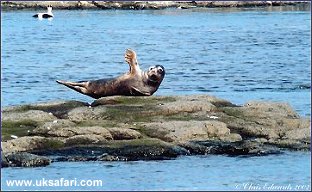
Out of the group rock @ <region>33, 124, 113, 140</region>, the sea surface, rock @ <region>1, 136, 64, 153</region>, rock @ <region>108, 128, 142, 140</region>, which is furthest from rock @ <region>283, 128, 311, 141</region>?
rock @ <region>1, 136, 64, 153</region>

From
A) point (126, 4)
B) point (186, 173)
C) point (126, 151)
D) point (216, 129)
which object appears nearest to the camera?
point (186, 173)

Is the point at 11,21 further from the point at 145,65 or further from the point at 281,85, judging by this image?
the point at 281,85

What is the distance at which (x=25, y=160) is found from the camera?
68.0 feet

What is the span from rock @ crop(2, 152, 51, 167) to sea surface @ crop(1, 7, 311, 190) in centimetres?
21

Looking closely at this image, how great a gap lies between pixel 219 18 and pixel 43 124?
256 ft

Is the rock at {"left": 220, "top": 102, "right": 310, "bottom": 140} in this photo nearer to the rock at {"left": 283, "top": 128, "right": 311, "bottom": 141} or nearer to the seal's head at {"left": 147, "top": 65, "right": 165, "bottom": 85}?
the rock at {"left": 283, "top": 128, "right": 311, "bottom": 141}

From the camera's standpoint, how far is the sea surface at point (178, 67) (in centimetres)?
1997

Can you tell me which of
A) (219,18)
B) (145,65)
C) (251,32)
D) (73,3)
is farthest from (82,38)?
(73,3)

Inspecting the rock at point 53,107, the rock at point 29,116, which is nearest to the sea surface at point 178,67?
the rock at point 29,116

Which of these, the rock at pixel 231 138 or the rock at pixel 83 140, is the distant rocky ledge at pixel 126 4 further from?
the rock at pixel 83 140

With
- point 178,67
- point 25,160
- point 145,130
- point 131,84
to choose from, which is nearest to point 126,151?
point 145,130

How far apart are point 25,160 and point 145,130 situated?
11.2 feet

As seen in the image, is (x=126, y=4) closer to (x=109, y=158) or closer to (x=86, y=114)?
(x=86, y=114)

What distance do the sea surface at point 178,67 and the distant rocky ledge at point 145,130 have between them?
0.57 meters
